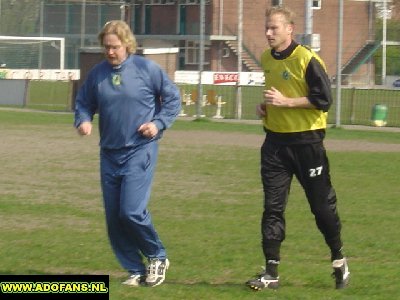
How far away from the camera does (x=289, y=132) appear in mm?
8758

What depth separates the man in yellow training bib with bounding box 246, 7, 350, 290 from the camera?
28.2 ft

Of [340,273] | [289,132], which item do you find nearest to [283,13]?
[289,132]

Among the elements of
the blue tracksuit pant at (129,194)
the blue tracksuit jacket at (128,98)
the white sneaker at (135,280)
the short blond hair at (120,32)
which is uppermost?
the short blond hair at (120,32)

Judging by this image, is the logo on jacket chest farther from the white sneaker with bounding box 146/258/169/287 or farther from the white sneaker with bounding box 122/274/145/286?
the white sneaker with bounding box 122/274/145/286

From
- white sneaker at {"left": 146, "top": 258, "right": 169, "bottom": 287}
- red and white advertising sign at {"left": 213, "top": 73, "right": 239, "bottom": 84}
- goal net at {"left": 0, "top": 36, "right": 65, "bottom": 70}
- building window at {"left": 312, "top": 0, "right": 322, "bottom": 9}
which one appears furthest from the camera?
building window at {"left": 312, "top": 0, "right": 322, "bottom": 9}

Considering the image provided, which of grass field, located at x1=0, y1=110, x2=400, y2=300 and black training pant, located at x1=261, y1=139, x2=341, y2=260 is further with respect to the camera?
grass field, located at x1=0, y1=110, x2=400, y2=300

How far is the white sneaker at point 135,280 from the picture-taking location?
8992 millimetres

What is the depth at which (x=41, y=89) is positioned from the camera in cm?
4441

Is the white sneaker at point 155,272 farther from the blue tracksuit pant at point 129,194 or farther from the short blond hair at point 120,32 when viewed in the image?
the short blond hair at point 120,32

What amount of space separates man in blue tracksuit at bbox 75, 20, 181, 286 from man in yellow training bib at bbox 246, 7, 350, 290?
738 mm

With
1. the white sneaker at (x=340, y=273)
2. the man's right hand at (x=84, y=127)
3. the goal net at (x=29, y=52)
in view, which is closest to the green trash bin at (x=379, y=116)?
the white sneaker at (x=340, y=273)

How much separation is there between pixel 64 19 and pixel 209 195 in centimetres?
4538

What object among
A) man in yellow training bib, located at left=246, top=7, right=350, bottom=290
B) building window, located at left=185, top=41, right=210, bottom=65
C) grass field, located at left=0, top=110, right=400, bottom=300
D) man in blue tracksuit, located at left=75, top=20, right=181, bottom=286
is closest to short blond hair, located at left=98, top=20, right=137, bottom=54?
man in blue tracksuit, located at left=75, top=20, right=181, bottom=286

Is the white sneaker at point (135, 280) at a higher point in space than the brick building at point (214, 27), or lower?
lower
